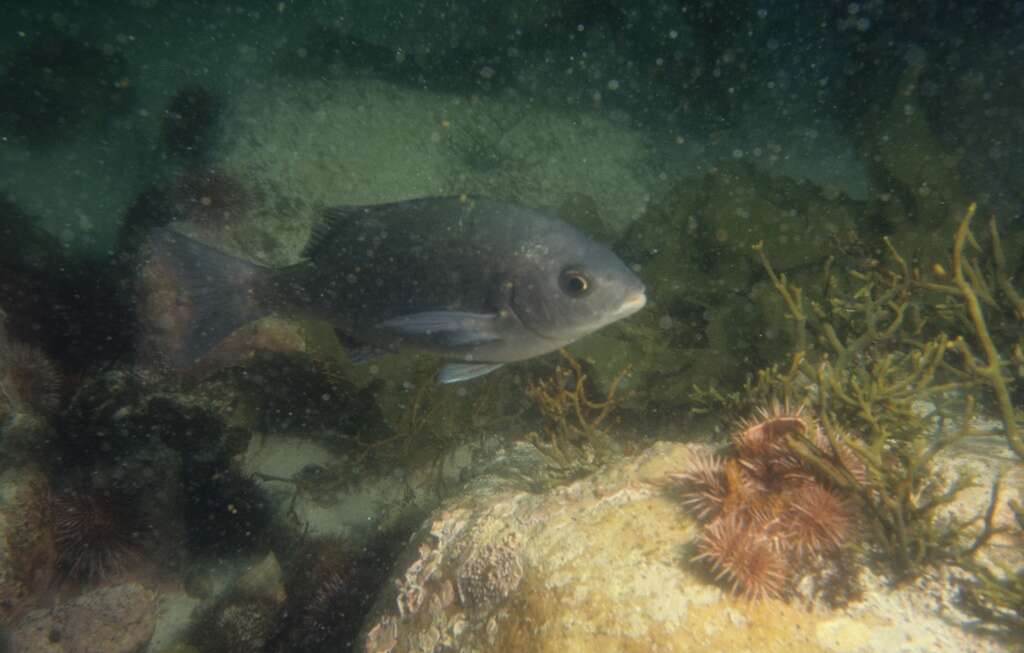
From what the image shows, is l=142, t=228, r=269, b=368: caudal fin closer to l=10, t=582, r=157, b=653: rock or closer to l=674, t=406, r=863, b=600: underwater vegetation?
l=10, t=582, r=157, b=653: rock

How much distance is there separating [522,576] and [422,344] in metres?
1.47

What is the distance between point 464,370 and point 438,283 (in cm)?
57

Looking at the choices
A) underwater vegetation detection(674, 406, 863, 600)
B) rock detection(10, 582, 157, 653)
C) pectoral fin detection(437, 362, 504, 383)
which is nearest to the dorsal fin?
pectoral fin detection(437, 362, 504, 383)

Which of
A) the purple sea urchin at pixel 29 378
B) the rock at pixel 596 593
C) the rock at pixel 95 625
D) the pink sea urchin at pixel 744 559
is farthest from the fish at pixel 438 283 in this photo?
the purple sea urchin at pixel 29 378

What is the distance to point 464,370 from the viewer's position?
308 centimetres

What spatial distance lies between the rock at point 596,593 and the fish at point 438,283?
956 mm

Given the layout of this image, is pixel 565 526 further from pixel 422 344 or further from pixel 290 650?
pixel 290 650

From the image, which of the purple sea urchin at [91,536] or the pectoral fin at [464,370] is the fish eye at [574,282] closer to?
the pectoral fin at [464,370]

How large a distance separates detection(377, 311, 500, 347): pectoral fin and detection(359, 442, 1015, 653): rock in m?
1.13

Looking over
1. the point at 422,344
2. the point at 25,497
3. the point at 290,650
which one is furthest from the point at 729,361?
the point at 25,497

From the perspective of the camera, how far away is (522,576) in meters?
2.62

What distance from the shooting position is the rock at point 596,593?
7.13 ft

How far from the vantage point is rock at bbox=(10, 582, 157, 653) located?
14.2 feet

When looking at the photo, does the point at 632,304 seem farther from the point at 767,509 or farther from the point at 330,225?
the point at 330,225
